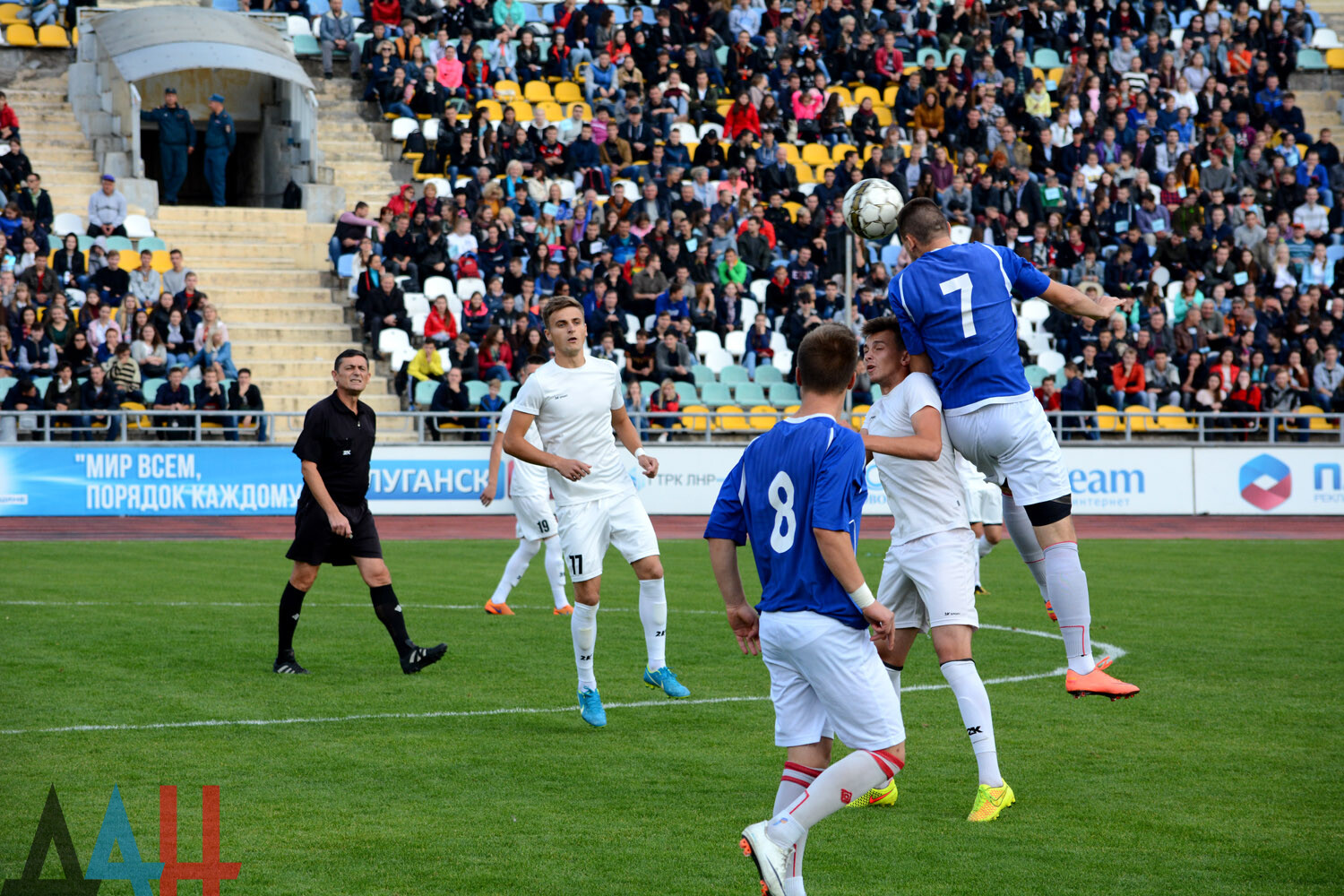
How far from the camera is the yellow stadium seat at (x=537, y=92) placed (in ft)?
94.2

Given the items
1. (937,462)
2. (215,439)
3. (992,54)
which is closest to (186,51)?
(215,439)

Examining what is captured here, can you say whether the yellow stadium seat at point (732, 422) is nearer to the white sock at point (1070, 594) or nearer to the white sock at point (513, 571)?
the white sock at point (513, 571)

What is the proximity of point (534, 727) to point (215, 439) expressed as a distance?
14.0 meters

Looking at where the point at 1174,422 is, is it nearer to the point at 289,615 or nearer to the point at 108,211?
the point at 108,211

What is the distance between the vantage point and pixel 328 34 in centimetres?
2934

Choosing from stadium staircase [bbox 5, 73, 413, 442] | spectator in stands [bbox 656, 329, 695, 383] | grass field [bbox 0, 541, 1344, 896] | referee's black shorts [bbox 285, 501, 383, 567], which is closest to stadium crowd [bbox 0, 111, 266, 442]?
stadium staircase [bbox 5, 73, 413, 442]

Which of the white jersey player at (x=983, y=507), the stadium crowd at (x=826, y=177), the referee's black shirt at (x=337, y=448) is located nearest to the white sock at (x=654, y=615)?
the referee's black shirt at (x=337, y=448)

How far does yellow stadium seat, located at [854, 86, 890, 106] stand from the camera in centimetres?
3072

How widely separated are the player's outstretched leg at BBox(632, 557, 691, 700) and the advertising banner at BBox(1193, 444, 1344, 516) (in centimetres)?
1569

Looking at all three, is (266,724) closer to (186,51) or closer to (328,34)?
(186,51)

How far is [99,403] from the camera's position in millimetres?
20547

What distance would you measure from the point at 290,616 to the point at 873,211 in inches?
178

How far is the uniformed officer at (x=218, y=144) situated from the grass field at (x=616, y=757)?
15.9 meters

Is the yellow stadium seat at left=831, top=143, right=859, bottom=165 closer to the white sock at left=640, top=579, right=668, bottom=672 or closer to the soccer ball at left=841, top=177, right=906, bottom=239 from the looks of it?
the soccer ball at left=841, top=177, right=906, bottom=239
